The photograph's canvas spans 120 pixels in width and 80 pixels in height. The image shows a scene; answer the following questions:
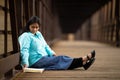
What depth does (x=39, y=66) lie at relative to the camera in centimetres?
583

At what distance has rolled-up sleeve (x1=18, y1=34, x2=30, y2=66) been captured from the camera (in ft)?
17.6

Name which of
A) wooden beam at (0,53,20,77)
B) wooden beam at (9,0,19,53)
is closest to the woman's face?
wooden beam at (9,0,19,53)

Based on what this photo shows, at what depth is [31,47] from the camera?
580cm

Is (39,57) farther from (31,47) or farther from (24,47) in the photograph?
(24,47)

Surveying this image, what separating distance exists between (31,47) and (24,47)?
299 mm

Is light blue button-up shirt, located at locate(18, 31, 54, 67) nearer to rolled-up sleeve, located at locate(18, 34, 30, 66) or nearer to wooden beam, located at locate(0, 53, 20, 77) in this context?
rolled-up sleeve, located at locate(18, 34, 30, 66)

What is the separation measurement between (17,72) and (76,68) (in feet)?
4.25

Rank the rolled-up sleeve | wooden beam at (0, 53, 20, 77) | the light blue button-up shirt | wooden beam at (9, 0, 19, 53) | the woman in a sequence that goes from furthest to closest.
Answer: the woman, the light blue button-up shirt, the rolled-up sleeve, wooden beam at (9, 0, 19, 53), wooden beam at (0, 53, 20, 77)

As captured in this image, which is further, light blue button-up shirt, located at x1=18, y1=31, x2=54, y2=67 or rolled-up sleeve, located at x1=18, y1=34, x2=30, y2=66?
light blue button-up shirt, located at x1=18, y1=31, x2=54, y2=67

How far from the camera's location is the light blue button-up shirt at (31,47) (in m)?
5.49

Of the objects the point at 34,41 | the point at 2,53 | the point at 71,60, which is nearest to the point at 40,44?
the point at 34,41

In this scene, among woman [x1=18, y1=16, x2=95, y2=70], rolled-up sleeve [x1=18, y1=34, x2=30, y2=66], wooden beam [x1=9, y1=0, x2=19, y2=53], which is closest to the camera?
wooden beam [x1=9, y1=0, x2=19, y2=53]

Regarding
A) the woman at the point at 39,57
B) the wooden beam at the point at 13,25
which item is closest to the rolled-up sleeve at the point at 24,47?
the woman at the point at 39,57

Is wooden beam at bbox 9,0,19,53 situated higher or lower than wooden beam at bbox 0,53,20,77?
higher
